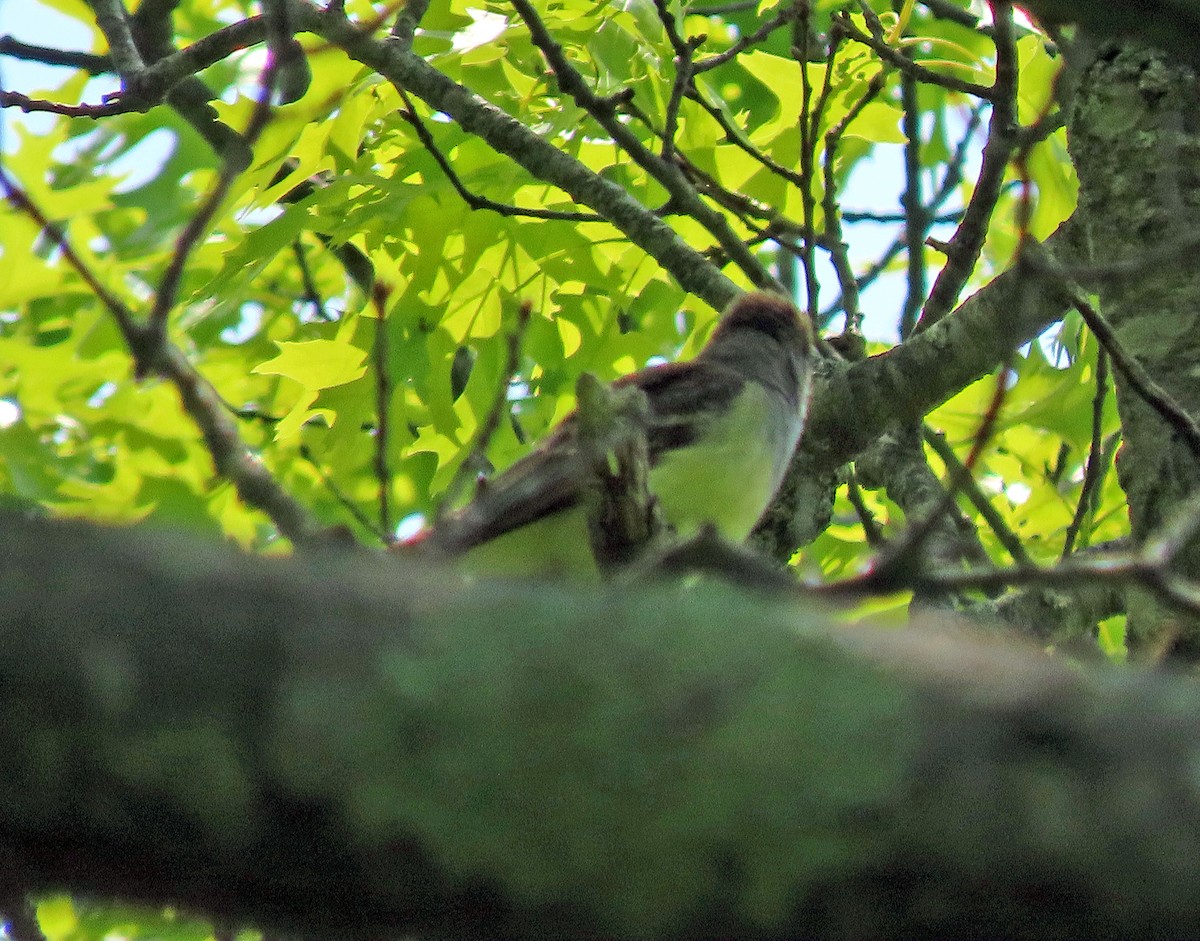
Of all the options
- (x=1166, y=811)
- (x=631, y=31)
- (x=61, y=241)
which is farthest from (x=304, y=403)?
(x=1166, y=811)

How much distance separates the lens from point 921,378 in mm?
4949

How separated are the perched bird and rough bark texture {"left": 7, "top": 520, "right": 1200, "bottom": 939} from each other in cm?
301

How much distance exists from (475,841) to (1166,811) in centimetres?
64

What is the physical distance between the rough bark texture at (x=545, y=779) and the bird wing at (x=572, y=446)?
2.99 m

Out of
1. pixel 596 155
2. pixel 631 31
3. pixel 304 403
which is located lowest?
pixel 304 403

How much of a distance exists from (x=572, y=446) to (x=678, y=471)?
16.7 inches

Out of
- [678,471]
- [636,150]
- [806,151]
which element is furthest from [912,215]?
[678,471]

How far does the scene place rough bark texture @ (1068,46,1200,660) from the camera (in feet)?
14.6

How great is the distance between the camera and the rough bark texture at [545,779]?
1.29m

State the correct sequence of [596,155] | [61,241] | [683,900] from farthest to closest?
1. [596,155]
2. [61,241]
3. [683,900]

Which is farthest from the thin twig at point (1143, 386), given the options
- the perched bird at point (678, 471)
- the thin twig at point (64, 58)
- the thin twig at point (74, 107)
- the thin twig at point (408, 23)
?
the thin twig at point (64, 58)

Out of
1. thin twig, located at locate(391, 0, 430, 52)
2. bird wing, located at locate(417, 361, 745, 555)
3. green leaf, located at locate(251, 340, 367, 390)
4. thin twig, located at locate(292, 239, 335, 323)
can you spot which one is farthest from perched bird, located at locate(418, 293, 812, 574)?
thin twig, located at locate(292, 239, 335, 323)

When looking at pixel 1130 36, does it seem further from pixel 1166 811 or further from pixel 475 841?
pixel 475 841

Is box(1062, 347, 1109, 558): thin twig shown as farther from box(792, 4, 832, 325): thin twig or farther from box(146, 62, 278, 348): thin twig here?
box(146, 62, 278, 348): thin twig
